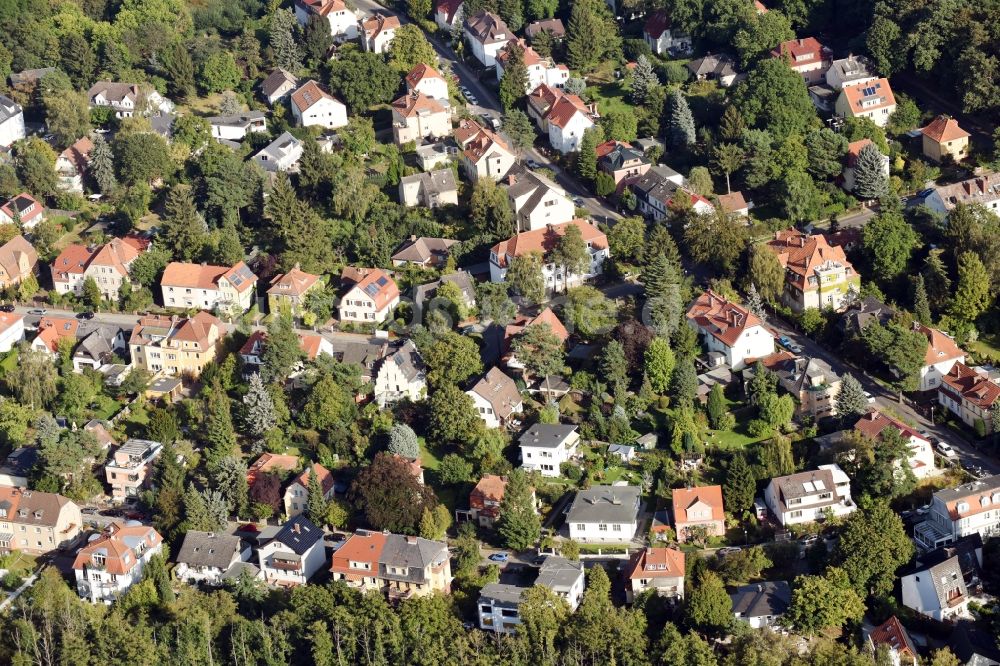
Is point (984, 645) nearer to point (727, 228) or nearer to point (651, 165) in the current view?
point (727, 228)

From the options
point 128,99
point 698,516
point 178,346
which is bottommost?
point 128,99

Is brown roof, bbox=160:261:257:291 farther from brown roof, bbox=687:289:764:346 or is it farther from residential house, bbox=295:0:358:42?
residential house, bbox=295:0:358:42

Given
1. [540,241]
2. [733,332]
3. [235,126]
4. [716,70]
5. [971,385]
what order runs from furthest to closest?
[716,70] → [235,126] → [540,241] → [733,332] → [971,385]

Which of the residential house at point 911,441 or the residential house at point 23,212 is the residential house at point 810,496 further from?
the residential house at point 23,212

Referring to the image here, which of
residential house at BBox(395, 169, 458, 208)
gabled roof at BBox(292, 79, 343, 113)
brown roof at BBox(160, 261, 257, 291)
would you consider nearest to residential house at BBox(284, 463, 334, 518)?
brown roof at BBox(160, 261, 257, 291)

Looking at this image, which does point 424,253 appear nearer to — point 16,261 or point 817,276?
point 817,276

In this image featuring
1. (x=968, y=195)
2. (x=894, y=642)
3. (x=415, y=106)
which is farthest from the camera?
(x=415, y=106)

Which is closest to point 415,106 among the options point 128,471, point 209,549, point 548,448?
point 548,448
